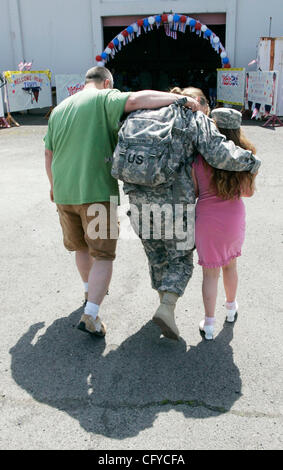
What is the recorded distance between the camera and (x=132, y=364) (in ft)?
9.26

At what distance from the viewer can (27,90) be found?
14688 mm

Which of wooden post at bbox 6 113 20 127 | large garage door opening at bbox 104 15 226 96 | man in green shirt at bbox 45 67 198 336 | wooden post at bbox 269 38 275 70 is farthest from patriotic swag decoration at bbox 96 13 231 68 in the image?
man in green shirt at bbox 45 67 198 336

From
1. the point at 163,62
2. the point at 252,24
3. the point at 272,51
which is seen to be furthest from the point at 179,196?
the point at 163,62

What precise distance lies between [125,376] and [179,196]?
115 centimetres

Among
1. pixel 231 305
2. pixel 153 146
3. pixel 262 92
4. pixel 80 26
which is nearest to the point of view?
pixel 153 146

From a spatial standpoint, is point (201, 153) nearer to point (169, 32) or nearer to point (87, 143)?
point (87, 143)

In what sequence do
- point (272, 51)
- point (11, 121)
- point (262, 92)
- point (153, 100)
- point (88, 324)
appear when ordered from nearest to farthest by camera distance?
point (153, 100), point (88, 324), point (262, 92), point (272, 51), point (11, 121)

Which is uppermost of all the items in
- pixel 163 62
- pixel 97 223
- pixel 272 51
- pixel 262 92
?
pixel 272 51

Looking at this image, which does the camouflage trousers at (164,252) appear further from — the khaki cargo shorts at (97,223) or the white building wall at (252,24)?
the white building wall at (252,24)

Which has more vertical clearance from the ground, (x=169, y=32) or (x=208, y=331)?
(x=169, y=32)

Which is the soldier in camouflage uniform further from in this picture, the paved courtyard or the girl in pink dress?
the paved courtyard

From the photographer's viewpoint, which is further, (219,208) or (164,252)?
(164,252)

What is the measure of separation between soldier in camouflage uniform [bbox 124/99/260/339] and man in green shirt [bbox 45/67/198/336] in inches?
7.9

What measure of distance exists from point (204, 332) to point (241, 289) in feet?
2.55
